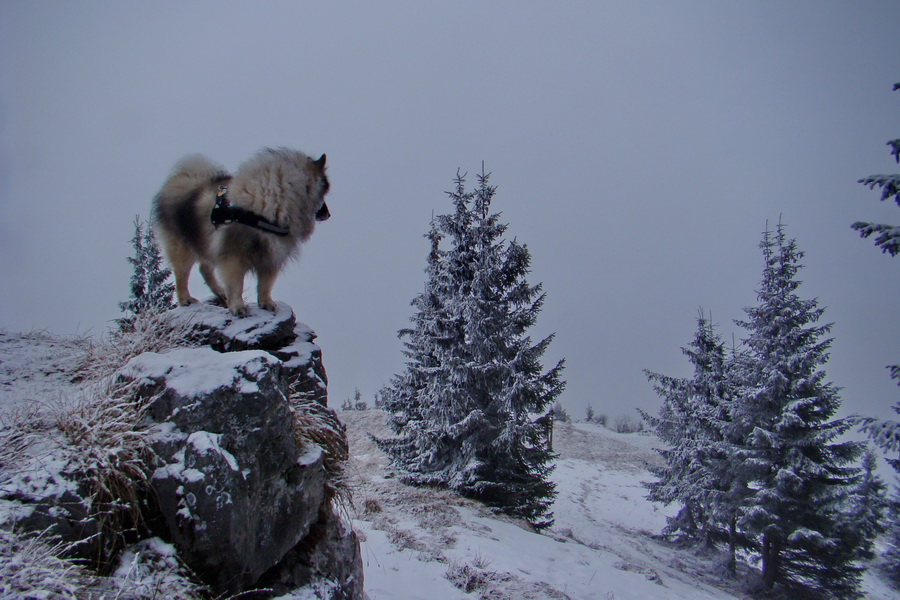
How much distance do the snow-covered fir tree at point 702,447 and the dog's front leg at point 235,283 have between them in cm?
1468

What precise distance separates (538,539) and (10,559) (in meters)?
7.34

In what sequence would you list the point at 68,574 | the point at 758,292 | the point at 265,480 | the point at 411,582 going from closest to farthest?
the point at 68,574
the point at 265,480
the point at 411,582
the point at 758,292

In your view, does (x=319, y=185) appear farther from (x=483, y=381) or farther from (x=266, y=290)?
(x=483, y=381)

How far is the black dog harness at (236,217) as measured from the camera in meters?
4.45

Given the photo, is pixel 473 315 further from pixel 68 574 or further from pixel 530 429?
pixel 68 574

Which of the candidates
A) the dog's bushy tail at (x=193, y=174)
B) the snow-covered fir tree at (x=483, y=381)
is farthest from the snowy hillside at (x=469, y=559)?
the dog's bushy tail at (x=193, y=174)

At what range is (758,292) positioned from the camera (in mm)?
14062

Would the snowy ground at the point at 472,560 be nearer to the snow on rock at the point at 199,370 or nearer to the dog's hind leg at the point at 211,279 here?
the snow on rock at the point at 199,370

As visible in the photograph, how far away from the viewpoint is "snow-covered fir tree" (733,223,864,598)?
41.4 feet

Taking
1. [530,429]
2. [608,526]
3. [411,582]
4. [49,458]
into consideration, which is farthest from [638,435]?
[49,458]

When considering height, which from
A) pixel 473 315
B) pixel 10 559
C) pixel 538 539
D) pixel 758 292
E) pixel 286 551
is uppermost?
pixel 758 292

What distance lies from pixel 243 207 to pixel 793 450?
1529cm

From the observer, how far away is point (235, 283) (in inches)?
181

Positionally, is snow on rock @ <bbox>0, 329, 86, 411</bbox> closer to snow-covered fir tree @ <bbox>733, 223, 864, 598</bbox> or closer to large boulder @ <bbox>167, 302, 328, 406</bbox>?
large boulder @ <bbox>167, 302, 328, 406</bbox>
